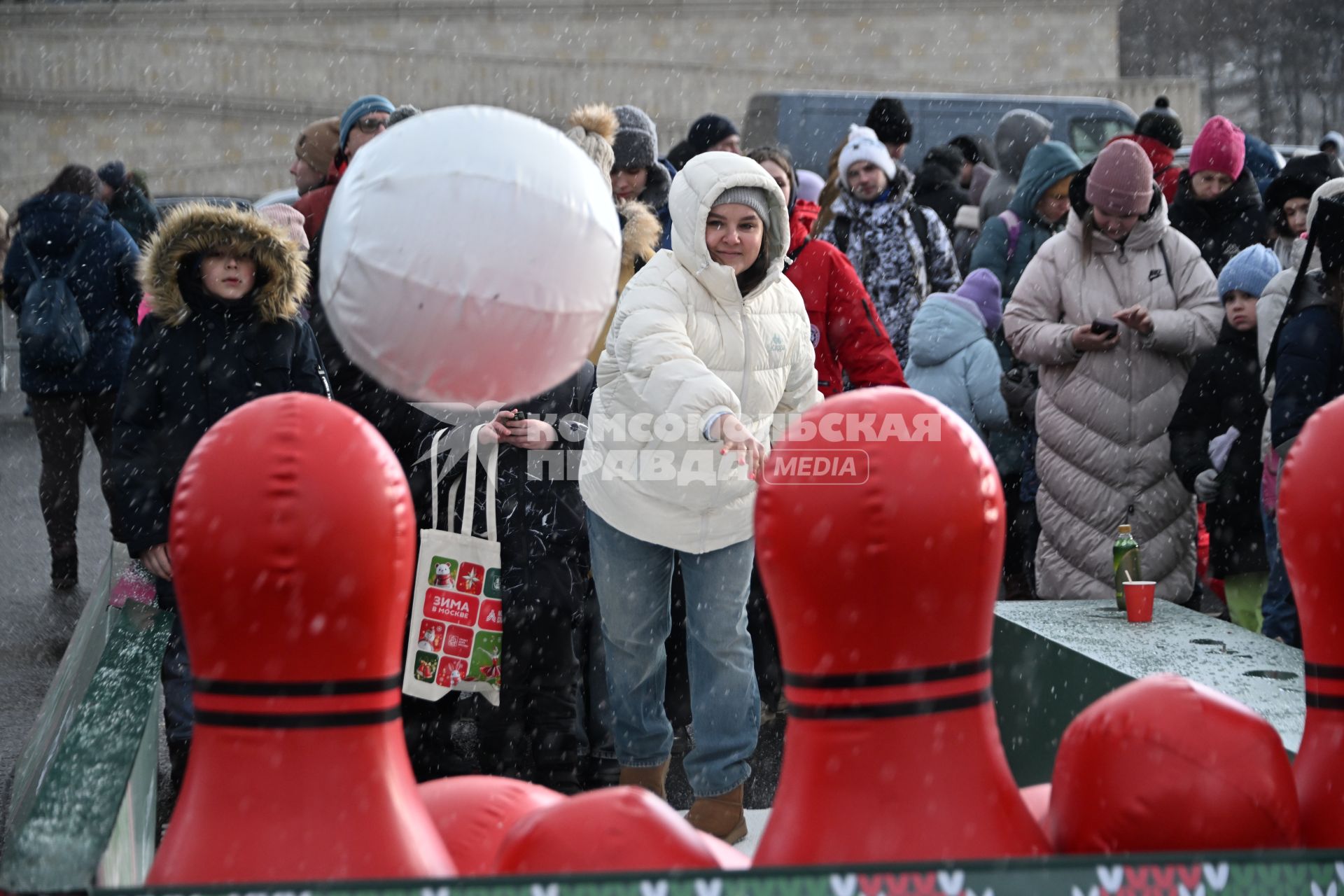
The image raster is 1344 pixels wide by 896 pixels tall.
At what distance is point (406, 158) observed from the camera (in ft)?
7.90

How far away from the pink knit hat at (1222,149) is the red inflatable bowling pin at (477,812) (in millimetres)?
5648

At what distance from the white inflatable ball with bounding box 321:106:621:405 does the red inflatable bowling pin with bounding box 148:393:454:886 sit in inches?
7.6

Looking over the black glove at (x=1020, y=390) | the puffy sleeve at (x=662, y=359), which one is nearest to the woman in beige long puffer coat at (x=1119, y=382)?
the black glove at (x=1020, y=390)

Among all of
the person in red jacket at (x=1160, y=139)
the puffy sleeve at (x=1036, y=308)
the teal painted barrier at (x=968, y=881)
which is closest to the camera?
the teal painted barrier at (x=968, y=881)

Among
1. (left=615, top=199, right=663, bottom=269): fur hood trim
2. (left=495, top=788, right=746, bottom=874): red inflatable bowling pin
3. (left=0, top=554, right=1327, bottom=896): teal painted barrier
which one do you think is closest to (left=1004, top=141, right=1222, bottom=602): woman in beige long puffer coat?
(left=0, top=554, right=1327, bottom=896): teal painted barrier

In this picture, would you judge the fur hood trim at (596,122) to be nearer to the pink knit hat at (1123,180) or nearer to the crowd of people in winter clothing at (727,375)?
the crowd of people in winter clothing at (727,375)

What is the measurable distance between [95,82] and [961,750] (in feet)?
112

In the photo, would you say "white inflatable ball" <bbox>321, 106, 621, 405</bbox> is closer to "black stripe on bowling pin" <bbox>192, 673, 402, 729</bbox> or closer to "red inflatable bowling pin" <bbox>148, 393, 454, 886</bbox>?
"red inflatable bowling pin" <bbox>148, 393, 454, 886</bbox>

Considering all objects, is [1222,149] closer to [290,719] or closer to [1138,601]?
[1138,601]

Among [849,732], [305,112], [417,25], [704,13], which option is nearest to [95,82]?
[305,112]

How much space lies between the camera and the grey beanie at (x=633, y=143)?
20.7ft

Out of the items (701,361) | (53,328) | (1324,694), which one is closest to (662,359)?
(701,361)

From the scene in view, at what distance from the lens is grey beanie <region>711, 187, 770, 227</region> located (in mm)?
4367

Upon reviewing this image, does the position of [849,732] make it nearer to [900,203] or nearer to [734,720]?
[734,720]
